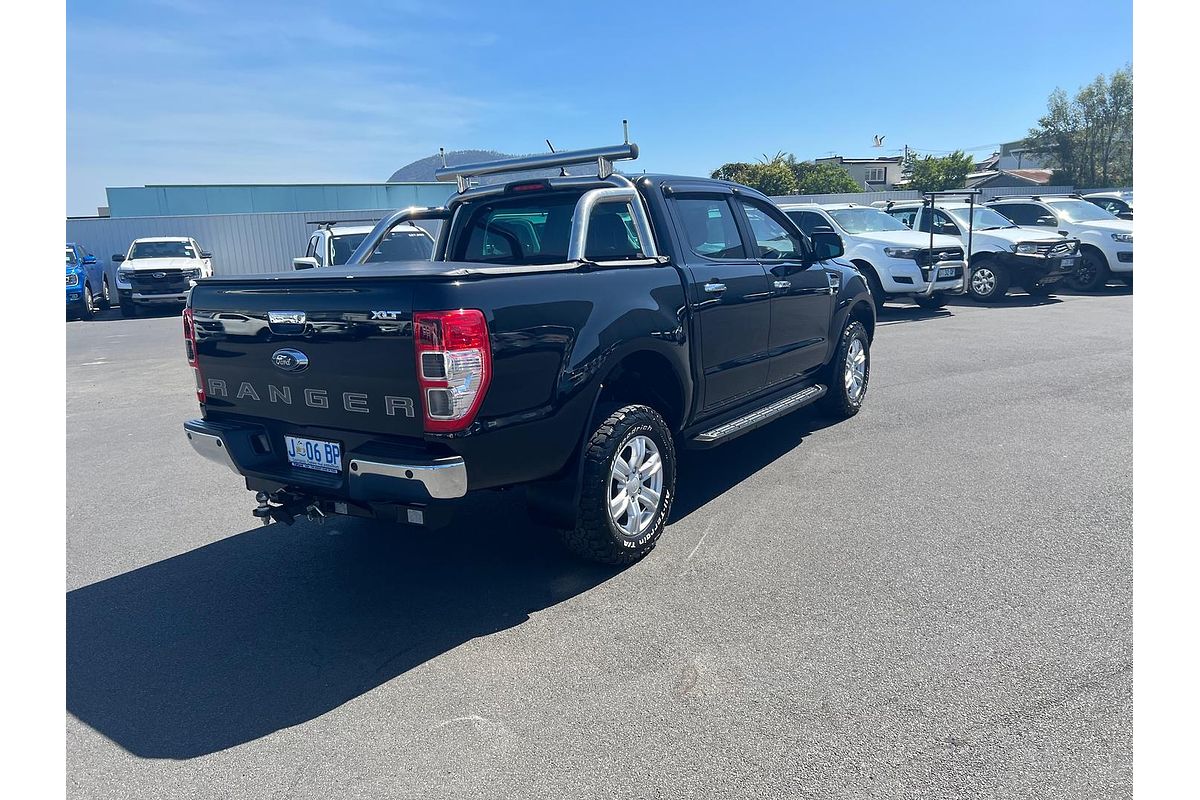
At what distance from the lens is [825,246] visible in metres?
6.54

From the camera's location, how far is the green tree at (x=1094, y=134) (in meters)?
63.0

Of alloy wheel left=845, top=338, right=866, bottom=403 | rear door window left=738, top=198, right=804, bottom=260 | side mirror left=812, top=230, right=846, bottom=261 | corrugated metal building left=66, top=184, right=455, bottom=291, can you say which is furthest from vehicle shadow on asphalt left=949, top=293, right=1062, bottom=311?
corrugated metal building left=66, top=184, right=455, bottom=291

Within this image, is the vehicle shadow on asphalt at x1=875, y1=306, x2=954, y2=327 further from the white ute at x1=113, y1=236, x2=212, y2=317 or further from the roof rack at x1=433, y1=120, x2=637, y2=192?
the white ute at x1=113, y1=236, x2=212, y2=317

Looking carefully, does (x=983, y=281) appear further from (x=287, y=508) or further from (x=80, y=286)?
(x=80, y=286)

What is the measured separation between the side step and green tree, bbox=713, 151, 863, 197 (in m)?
34.6

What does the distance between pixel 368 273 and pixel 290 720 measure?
6.18 feet

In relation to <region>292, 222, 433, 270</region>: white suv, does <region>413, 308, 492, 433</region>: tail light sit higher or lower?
lower

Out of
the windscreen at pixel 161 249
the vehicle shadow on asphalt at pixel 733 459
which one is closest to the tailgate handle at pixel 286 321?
the vehicle shadow on asphalt at pixel 733 459

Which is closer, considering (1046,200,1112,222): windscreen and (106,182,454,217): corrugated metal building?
(1046,200,1112,222): windscreen

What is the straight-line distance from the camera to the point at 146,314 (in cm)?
2173

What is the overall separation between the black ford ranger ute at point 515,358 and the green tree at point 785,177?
35.8 m

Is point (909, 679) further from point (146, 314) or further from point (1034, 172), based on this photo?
point (1034, 172)

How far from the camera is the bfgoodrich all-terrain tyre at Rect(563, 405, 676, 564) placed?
410 cm
